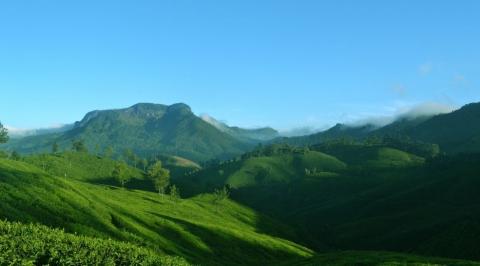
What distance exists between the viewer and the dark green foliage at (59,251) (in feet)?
164

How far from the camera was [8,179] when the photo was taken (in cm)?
12350

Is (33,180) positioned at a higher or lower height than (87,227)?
higher

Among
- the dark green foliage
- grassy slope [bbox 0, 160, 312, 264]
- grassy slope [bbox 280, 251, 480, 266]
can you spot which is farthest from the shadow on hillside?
the dark green foliage

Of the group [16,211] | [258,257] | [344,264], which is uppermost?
[16,211]

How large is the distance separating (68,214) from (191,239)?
3639 centimetres

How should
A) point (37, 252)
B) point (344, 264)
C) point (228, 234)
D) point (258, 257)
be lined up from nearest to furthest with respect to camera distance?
point (37, 252) → point (344, 264) → point (258, 257) → point (228, 234)

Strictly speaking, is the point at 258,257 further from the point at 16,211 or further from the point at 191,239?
the point at 16,211

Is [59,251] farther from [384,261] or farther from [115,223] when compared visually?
[115,223]

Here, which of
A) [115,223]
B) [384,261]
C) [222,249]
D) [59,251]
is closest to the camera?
[59,251]

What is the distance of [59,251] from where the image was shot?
51.9 metres

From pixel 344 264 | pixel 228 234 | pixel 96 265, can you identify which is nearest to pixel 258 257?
pixel 228 234

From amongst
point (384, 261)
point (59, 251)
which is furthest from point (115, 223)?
point (59, 251)

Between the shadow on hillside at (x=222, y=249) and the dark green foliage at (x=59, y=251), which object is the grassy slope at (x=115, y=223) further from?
the dark green foliage at (x=59, y=251)

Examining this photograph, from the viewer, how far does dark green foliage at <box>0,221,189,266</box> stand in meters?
49.8
